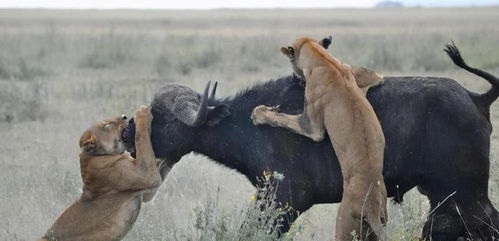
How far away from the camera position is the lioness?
7887mm

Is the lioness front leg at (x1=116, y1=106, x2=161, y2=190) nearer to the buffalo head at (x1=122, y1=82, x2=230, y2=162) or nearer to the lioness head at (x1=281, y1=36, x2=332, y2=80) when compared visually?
the buffalo head at (x1=122, y1=82, x2=230, y2=162)

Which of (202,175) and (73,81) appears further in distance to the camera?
(73,81)

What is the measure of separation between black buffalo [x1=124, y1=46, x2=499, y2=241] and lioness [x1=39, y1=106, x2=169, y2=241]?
0.94 feet

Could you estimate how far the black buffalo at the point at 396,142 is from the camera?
733cm

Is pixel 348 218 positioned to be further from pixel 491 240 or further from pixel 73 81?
pixel 73 81

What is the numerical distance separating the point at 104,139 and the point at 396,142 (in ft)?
8.11

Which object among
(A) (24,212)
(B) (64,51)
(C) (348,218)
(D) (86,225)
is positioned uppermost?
(C) (348,218)

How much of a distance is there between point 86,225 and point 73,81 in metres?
15.2

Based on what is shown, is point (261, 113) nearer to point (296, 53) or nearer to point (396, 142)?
point (296, 53)

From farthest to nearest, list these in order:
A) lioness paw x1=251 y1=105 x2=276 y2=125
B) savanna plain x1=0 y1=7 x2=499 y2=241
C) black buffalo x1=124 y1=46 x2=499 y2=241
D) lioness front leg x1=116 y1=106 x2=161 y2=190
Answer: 1. savanna plain x1=0 y1=7 x2=499 y2=241
2. lioness front leg x1=116 y1=106 x2=161 y2=190
3. lioness paw x1=251 y1=105 x2=276 y2=125
4. black buffalo x1=124 y1=46 x2=499 y2=241

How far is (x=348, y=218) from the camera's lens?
22.7 feet

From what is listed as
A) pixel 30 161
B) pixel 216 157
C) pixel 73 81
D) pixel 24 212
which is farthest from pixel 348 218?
pixel 73 81

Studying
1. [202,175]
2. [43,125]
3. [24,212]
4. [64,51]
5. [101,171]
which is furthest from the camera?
[64,51]

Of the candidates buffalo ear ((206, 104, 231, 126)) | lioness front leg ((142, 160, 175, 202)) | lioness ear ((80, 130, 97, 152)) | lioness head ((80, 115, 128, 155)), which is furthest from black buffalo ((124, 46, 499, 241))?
lioness ear ((80, 130, 97, 152))
